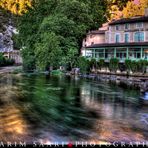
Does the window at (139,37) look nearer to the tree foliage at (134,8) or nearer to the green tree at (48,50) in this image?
the green tree at (48,50)

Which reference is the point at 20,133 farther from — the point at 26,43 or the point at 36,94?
the point at 26,43

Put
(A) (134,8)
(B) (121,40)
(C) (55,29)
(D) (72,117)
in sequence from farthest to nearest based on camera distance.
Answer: (A) (134,8) < (B) (121,40) < (C) (55,29) < (D) (72,117)

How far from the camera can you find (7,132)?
963 inches

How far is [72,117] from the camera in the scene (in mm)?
30719

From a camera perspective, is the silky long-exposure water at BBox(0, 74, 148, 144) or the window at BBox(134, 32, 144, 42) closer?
the silky long-exposure water at BBox(0, 74, 148, 144)

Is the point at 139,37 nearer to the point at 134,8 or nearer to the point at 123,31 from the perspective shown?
the point at 123,31

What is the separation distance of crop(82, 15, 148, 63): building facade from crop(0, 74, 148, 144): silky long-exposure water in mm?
31902

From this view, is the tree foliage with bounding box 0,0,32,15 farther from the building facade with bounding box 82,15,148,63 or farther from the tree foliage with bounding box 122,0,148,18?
the tree foliage with bounding box 122,0,148,18

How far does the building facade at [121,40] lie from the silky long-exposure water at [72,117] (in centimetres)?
3190

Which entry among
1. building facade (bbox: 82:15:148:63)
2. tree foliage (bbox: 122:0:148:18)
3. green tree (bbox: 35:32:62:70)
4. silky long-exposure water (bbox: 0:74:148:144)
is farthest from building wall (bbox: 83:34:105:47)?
silky long-exposure water (bbox: 0:74:148:144)

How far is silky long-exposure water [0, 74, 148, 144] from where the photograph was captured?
78.4 ft

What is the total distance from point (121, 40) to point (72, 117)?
191 feet

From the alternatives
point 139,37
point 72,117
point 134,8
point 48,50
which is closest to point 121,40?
point 139,37

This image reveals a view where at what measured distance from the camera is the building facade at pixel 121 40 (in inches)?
3125
